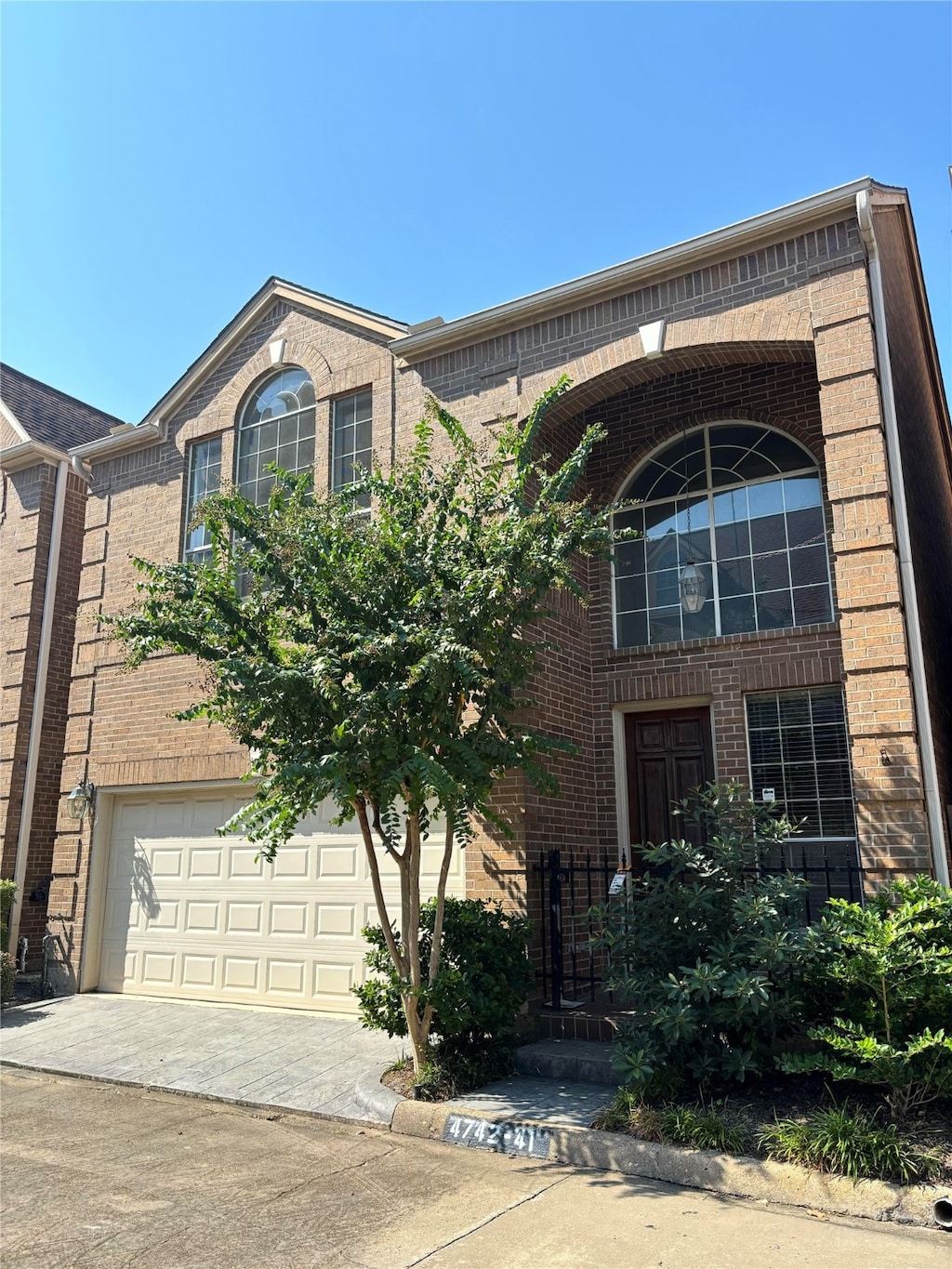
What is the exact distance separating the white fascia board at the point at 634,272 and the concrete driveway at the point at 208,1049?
22.0 feet

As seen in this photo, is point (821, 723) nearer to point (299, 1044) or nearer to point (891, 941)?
point (891, 941)

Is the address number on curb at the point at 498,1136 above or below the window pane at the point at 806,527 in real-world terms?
below

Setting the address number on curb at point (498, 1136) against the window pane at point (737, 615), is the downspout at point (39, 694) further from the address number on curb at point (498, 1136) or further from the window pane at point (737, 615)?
the window pane at point (737, 615)

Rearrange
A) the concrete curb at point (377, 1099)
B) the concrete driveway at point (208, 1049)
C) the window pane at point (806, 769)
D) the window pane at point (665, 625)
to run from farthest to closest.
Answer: the window pane at point (665, 625)
the window pane at point (806, 769)
the concrete driveway at point (208, 1049)
the concrete curb at point (377, 1099)

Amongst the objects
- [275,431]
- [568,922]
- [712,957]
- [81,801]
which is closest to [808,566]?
[568,922]

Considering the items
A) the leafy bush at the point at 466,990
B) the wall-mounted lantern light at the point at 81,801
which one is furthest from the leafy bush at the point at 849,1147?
the wall-mounted lantern light at the point at 81,801

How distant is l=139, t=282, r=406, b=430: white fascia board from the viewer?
11508 mm

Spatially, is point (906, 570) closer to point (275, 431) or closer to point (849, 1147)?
point (849, 1147)

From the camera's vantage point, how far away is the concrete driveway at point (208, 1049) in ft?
24.0

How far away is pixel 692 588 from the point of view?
967 cm

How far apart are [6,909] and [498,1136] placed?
8373 mm

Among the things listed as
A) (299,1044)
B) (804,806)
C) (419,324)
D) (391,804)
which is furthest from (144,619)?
(804,806)

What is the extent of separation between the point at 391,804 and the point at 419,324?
5483 millimetres

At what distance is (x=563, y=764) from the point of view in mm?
9164
